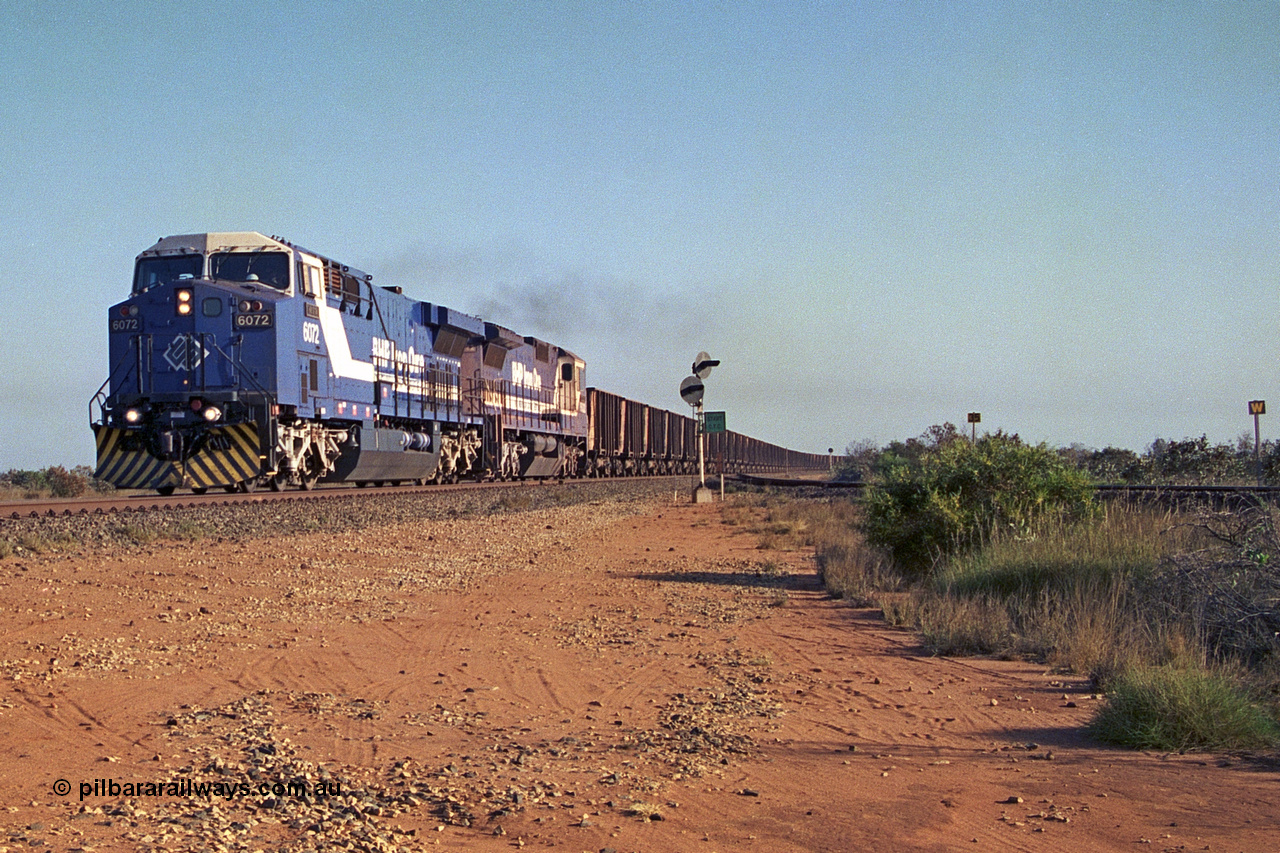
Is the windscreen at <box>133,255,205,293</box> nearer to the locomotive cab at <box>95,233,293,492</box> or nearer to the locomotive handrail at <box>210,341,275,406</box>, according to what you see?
the locomotive cab at <box>95,233,293,492</box>

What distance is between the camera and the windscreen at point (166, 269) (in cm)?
1830

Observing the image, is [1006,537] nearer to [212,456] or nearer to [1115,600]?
[1115,600]

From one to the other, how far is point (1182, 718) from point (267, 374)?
15.8m

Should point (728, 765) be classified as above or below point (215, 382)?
below

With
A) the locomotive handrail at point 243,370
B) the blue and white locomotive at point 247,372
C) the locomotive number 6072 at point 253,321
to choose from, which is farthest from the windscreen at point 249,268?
the locomotive handrail at point 243,370

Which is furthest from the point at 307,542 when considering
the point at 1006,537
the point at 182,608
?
the point at 1006,537

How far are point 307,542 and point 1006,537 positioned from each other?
8000 mm

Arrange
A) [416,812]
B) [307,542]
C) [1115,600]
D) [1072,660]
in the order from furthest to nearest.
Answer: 1. [307,542]
2. [1115,600]
3. [1072,660]
4. [416,812]

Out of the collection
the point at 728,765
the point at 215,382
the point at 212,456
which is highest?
the point at 215,382

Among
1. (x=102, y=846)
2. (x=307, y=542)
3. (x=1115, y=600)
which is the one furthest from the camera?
(x=307, y=542)

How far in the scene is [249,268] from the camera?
60.6 feet

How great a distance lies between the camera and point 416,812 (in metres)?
3.82

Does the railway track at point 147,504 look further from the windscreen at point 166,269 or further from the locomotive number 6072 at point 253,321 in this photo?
the windscreen at point 166,269

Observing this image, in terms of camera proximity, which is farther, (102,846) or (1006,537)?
(1006,537)
